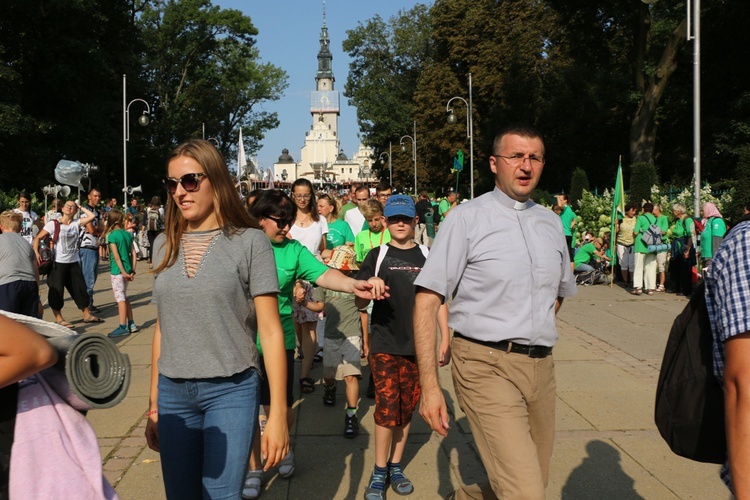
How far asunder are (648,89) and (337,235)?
701 inches

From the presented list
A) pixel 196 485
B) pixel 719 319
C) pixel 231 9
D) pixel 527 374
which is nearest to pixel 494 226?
pixel 527 374

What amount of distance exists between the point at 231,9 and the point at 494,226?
2032 inches

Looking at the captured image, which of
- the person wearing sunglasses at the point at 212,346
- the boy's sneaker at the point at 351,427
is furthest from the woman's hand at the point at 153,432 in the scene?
the boy's sneaker at the point at 351,427

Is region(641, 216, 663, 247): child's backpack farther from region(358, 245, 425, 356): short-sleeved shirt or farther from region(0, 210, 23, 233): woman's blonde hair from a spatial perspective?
region(0, 210, 23, 233): woman's blonde hair

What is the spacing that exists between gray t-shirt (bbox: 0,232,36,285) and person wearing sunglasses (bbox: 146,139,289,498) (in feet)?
17.3

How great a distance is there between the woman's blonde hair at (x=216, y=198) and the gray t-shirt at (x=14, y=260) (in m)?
5.21

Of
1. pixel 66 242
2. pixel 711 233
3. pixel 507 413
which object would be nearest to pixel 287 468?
pixel 507 413

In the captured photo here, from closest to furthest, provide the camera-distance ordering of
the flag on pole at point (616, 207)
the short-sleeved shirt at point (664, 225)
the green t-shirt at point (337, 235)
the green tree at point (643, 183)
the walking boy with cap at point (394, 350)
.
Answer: the walking boy with cap at point (394, 350) < the green t-shirt at point (337, 235) < the short-sleeved shirt at point (664, 225) < the flag on pole at point (616, 207) < the green tree at point (643, 183)

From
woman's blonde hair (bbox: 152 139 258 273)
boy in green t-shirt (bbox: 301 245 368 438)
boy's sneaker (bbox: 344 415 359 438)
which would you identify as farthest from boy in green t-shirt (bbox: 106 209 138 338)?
woman's blonde hair (bbox: 152 139 258 273)

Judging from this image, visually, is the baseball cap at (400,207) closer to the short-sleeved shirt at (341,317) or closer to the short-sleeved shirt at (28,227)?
the short-sleeved shirt at (341,317)

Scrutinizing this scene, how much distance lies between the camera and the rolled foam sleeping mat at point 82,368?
1925 mm

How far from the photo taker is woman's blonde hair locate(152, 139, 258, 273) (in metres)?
2.81

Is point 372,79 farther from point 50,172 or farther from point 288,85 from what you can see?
point 50,172

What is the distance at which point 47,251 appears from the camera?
10.2 metres
